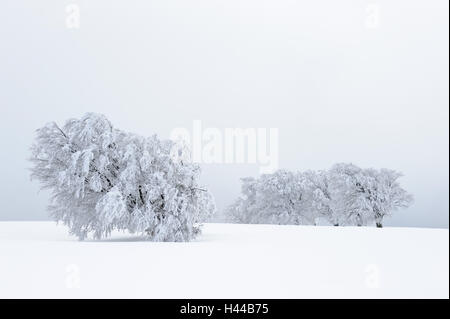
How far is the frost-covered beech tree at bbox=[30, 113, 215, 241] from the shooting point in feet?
64.6

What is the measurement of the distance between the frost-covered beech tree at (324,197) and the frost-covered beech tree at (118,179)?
26673 mm

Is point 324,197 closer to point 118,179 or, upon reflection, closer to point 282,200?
point 282,200

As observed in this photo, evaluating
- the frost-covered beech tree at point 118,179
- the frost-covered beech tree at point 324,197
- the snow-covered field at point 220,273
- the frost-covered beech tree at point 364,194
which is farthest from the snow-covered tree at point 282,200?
the snow-covered field at point 220,273

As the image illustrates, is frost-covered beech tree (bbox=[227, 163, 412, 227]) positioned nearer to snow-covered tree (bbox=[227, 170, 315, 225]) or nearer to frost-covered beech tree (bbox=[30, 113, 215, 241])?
snow-covered tree (bbox=[227, 170, 315, 225])

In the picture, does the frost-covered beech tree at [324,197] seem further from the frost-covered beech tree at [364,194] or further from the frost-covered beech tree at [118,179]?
the frost-covered beech tree at [118,179]

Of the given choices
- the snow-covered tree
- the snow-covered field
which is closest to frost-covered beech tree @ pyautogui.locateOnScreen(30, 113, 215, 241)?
the snow-covered field

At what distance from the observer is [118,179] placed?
2045 centimetres

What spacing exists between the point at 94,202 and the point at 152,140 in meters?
3.49

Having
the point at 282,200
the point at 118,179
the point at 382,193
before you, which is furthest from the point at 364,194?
the point at 118,179

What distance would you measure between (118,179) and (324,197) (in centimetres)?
3140

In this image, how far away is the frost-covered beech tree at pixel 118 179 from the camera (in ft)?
64.6

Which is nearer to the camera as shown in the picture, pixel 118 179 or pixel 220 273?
pixel 220 273
